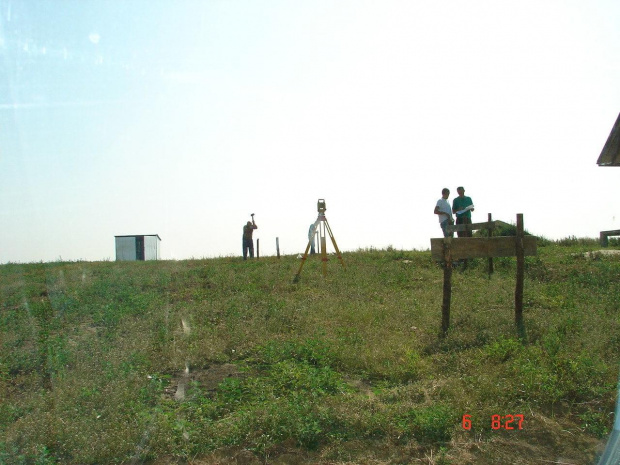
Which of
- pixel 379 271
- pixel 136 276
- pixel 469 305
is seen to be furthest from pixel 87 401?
pixel 379 271

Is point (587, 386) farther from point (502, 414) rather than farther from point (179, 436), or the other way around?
point (179, 436)

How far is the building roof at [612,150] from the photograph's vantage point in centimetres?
910

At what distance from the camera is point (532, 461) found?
204 inches

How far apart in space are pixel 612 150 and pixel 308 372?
6.30 meters

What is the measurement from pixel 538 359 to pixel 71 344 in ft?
22.3

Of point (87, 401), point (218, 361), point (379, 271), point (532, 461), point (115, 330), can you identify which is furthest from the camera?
point (379, 271)

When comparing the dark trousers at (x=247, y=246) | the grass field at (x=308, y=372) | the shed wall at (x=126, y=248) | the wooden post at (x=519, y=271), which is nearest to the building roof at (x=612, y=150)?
the wooden post at (x=519, y=271)

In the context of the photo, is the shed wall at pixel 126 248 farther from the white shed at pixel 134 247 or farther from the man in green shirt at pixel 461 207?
the man in green shirt at pixel 461 207

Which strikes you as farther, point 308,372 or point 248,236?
point 248,236
